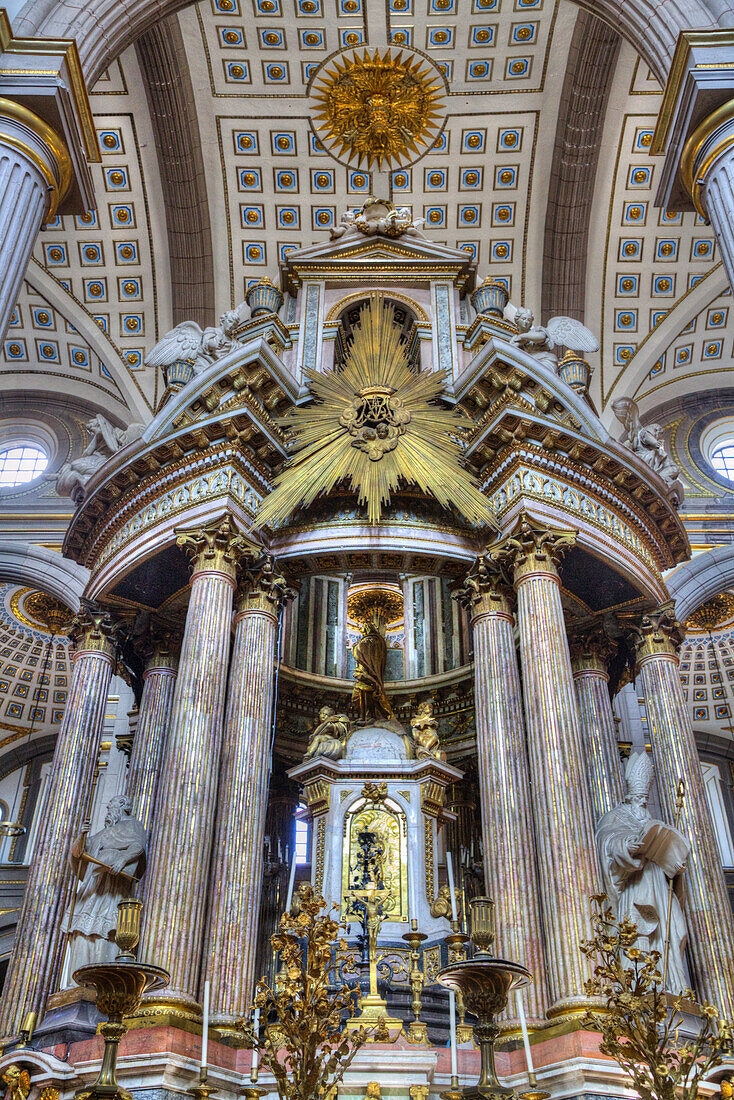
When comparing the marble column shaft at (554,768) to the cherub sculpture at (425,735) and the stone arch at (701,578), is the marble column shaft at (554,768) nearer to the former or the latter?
the cherub sculpture at (425,735)

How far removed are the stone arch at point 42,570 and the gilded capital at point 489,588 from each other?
25.8ft

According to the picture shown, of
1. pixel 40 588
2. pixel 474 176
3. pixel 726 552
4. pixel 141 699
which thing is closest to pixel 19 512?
pixel 40 588

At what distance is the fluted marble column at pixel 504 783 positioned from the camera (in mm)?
9906

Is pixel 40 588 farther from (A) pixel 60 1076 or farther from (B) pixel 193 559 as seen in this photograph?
(A) pixel 60 1076

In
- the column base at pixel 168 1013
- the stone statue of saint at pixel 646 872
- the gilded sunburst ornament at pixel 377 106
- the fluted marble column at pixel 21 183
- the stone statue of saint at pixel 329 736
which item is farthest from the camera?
the gilded sunburst ornament at pixel 377 106

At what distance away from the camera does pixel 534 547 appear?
11742 millimetres

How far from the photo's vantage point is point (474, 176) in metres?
19.0

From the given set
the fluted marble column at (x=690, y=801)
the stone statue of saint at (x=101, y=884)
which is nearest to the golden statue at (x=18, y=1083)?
the stone statue of saint at (x=101, y=884)

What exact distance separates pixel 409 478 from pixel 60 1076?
7359mm

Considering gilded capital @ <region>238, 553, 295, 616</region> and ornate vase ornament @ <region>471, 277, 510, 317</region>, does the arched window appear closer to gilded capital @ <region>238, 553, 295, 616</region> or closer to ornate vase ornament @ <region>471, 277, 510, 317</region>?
ornate vase ornament @ <region>471, 277, 510, 317</region>

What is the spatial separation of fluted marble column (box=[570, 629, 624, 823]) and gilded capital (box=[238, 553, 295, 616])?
4.19 metres

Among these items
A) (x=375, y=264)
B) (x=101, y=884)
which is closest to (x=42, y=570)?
(x=375, y=264)

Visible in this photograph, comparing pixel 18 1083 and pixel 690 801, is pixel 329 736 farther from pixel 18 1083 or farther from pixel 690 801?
pixel 18 1083

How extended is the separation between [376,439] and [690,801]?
5.73m
